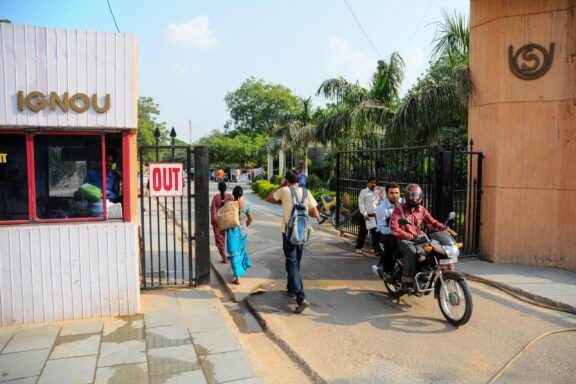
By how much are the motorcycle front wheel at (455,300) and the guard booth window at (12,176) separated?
4.92m

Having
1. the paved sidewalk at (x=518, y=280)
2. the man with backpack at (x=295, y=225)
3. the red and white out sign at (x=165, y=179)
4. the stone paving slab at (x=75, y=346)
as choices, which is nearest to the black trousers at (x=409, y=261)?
the man with backpack at (x=295, y=225)

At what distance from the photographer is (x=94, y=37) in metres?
5.16

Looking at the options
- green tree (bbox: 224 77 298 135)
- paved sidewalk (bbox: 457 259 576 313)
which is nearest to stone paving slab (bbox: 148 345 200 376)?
paved sidewalk (bbox: 457 259 576 313)

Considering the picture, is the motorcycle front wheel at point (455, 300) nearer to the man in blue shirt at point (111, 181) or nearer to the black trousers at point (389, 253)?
the black trousers at point (389, 253)

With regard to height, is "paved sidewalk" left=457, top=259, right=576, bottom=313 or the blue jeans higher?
the blue jeans

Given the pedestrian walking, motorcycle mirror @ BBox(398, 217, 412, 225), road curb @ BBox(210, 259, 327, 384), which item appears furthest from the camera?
the pedestrian walking

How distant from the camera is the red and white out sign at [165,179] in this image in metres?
6.38

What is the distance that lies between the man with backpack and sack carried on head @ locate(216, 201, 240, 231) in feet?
4.36

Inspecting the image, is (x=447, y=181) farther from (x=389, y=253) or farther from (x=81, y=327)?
(x=81, y=327)

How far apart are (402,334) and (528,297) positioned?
7.99 ft

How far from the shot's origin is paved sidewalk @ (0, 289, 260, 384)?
4.04 m

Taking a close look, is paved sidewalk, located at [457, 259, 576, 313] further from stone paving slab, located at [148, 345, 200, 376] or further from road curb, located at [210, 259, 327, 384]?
stone paving slab, located at [148, 345, 200, 376]

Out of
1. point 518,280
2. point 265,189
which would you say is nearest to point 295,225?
point 518,280

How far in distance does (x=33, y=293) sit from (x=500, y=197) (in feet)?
24.3
